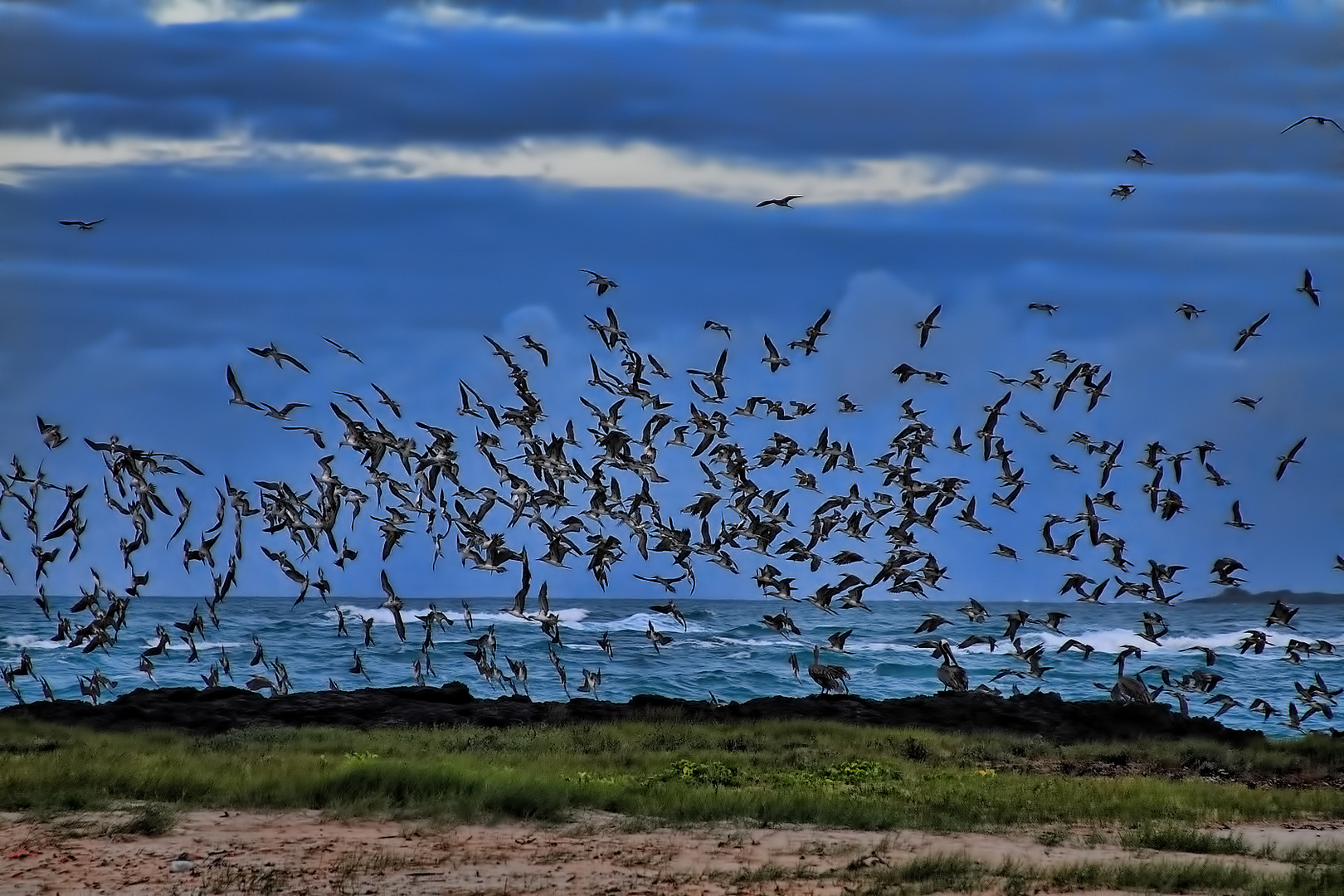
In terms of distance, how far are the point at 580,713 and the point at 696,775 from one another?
975 cm

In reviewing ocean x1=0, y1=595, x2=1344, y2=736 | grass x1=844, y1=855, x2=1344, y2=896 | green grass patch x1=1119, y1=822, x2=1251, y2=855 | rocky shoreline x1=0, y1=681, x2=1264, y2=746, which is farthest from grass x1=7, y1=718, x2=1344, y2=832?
ocean x1=0, y1=595, x2=1344, y2=736

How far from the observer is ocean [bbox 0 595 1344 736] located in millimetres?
47219

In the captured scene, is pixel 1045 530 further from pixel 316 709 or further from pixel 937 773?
pixel 316 709

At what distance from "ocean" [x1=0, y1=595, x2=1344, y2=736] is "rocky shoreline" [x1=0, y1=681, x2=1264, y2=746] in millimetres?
2168

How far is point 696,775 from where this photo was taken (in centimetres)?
2233

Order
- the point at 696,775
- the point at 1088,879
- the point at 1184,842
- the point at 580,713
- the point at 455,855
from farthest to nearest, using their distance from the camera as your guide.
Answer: the point at 580,713
the point at 696,775
the point at 1184,842
the point at 455,855
the point at 1088,879

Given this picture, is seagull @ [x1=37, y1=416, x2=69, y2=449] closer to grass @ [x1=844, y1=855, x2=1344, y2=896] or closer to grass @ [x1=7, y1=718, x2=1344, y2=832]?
grass @ [x1=7, y1=718, x2=1344, y2=832]

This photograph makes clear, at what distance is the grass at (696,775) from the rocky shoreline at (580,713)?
5.38 feet

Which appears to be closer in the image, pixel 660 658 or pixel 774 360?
pixel 774 360

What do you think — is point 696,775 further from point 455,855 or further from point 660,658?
point 660,658

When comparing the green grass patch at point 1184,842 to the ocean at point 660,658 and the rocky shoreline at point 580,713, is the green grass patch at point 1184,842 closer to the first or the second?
the rocky shoreline at point 580,713

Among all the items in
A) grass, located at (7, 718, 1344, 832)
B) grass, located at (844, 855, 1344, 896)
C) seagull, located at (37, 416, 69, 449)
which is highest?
seagull, located at (37, 416, 69, 449)

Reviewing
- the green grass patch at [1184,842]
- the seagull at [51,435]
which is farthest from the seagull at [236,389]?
the green grass patch at [1184,842]

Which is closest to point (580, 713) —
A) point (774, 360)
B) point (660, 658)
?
point (774, 360)
